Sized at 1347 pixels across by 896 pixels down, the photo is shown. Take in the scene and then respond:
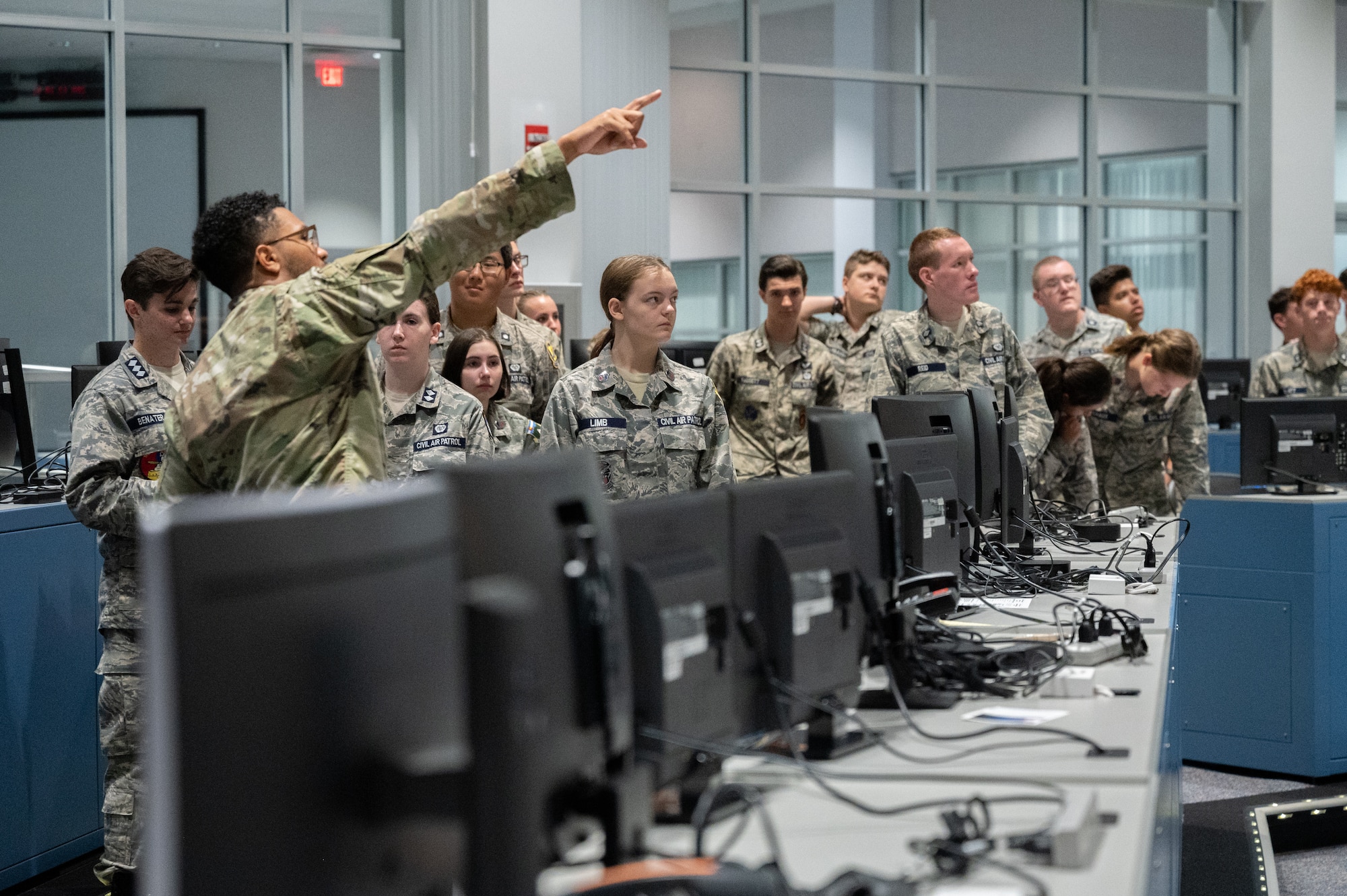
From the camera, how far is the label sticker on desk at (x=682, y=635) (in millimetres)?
1402

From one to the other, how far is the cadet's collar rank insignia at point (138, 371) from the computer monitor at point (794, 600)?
190cm

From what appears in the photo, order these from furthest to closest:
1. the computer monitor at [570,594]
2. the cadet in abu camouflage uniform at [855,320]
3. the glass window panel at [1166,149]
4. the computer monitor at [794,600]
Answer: the glass window panel at [1166,149]
the cadet in abu camouflage uniform at [855,320]
the computer monitor at [794,600]
the computer monitor at [570,594]

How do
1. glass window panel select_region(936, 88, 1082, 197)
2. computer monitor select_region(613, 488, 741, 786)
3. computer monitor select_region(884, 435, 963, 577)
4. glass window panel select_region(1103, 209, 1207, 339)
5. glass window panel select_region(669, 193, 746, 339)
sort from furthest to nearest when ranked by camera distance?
glass window panel select_region(1103, 209, 1207, 339) → glass window panel select_region(936, 88, 1082, 197) → glass window panel select_region(669, 193, 746, 339) → computer monitor select_region(884, 435, 963, 577) → computer monitor select_region(613, 488, 741, 786)

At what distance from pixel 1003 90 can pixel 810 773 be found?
8.00 meters

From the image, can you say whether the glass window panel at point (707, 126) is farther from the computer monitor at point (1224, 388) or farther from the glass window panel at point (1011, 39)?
the computer monitor at point (1224, 388)

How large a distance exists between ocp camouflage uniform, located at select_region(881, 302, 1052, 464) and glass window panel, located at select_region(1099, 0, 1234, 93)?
577 cm

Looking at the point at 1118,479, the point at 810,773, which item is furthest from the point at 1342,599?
the point at 810,773

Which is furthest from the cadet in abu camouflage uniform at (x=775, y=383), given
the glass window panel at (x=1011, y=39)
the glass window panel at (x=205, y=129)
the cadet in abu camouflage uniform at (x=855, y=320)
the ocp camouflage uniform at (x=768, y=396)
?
the glass window panel at (x=1011, y=39)

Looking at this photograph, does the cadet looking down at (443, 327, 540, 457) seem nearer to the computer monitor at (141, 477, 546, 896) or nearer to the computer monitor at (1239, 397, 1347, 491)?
the computer monitor at (1239, 397, 1347, 491)

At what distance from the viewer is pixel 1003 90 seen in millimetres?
8773

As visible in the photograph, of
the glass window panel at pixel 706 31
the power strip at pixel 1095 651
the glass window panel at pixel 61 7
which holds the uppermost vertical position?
the glass window panel at pixel 706 31

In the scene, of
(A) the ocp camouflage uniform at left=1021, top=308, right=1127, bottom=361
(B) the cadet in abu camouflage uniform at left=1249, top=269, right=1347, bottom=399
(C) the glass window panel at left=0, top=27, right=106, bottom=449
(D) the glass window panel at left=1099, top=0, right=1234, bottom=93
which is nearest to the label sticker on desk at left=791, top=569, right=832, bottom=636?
(A) the ocp camouflage uniform at left=1021, top=308, right=1127, bottom=361

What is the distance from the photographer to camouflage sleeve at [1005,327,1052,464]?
4012mm

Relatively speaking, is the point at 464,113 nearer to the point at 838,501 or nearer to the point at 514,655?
the point at 838,501
